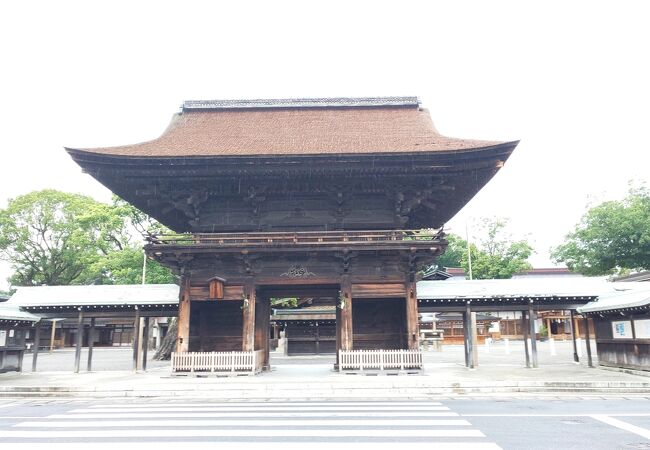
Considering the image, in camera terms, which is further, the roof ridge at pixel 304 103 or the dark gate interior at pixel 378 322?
the roof ridge at pixel 304 103

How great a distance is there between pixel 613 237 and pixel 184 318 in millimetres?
32362

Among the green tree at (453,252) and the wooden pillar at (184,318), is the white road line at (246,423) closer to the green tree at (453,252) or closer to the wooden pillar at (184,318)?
the wooden pillar at (184,318)

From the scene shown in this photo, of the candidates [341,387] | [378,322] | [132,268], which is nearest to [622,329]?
[378,322]

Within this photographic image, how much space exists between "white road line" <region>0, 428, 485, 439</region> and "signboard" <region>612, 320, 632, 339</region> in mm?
13679

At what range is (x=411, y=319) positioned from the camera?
56.1 feet

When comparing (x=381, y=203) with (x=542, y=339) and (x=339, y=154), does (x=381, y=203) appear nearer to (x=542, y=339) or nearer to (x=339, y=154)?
(x=339, y=154)

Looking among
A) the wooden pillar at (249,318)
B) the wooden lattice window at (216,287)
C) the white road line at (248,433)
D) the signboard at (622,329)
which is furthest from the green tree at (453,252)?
the white road line at (248,433)

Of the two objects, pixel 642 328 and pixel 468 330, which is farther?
pixel 468 330

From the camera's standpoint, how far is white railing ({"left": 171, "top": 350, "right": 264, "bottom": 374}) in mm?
16656

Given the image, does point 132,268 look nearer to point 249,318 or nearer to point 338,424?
point 249,318

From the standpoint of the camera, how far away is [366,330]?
19.1 m

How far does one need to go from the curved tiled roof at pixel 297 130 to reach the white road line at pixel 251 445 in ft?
33.5

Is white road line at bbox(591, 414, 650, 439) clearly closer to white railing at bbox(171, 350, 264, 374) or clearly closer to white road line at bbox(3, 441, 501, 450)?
white road line at bbox(3, 441, 501, 450)

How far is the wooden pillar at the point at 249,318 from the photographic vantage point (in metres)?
17.0
